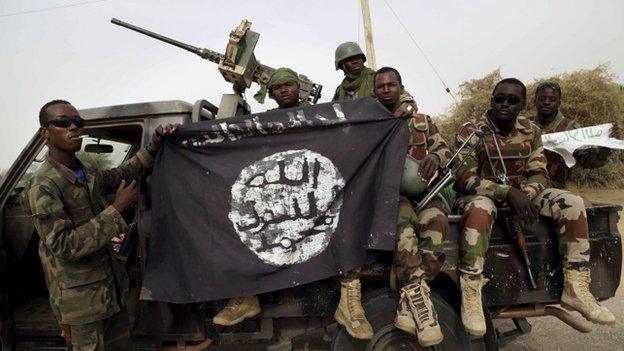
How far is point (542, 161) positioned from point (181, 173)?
100 inches

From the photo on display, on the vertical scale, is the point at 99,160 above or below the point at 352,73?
below

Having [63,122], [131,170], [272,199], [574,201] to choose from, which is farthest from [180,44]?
[574,201]

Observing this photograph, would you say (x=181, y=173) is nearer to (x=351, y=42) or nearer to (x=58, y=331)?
(x=58, y=331)

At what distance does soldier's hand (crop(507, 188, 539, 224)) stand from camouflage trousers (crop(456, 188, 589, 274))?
0.40 ft

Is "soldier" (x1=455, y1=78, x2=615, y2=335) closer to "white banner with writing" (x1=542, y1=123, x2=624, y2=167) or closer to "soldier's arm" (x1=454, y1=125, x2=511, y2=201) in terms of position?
"soldier's arm" (x1=454, y1=125, x2=511, y2=201)

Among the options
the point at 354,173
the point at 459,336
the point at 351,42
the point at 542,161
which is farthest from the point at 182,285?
the point at 351,42

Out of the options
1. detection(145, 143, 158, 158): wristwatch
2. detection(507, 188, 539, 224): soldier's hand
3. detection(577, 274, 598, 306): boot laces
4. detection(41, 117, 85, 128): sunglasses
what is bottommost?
detection(577, 274, 598, 306): boot laces

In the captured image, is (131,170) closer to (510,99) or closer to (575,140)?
(510,99)

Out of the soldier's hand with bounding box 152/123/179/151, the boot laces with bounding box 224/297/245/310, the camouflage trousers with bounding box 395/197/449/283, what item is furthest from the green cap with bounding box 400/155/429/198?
the soldier's hand with bounding box 152/123/179/151

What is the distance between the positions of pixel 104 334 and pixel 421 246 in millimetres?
1949

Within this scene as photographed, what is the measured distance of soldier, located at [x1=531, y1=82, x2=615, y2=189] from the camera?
3.55 metres

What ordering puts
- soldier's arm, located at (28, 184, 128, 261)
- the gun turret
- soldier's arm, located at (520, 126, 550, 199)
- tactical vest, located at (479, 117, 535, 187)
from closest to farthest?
soldier's arm, located at (28, 184, 128, 261)
soldier's arm, located at (520, 126, 550, 199)
tactical vest, located at (479, 117, 535, 187)
the gun turret

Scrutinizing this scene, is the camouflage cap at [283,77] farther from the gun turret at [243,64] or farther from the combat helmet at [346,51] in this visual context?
the gun turret at [243,64]

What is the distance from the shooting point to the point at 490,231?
232cm
